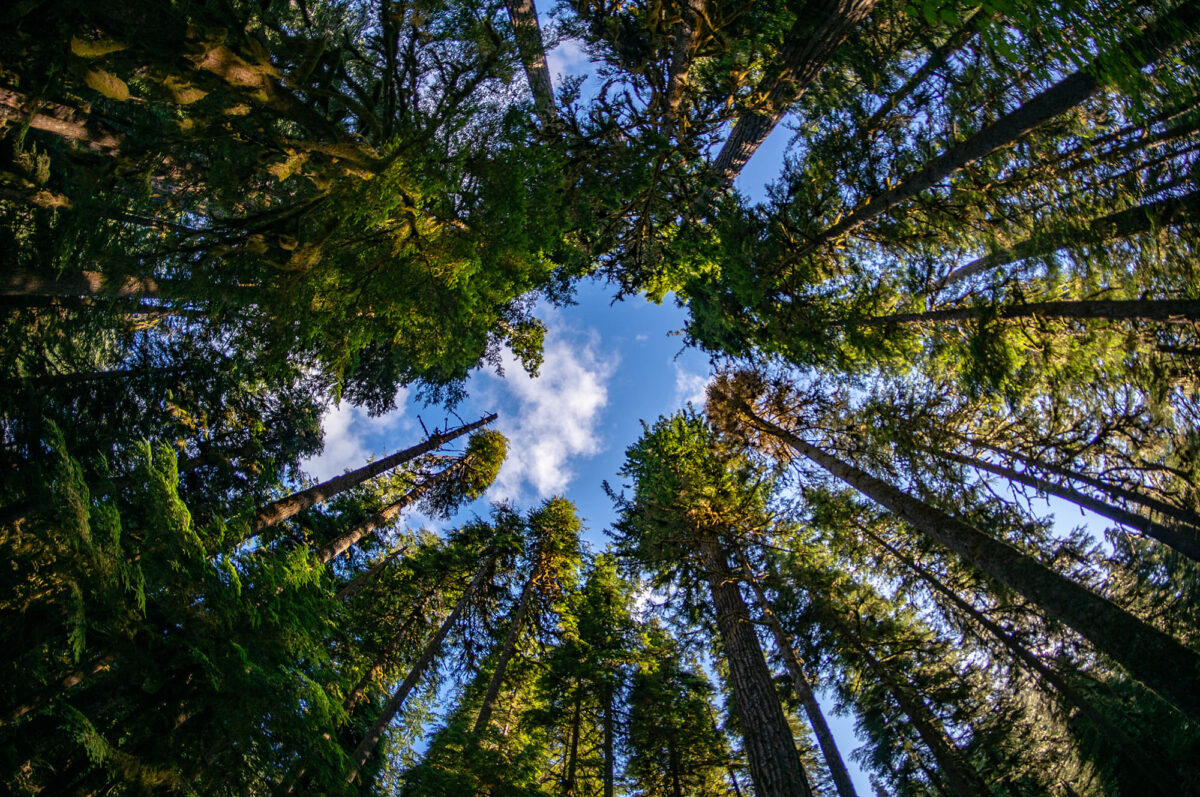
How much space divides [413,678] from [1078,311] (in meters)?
11.9

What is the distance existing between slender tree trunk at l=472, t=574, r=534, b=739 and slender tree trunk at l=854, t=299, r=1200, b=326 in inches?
388

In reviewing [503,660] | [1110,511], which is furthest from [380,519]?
[1110,511]

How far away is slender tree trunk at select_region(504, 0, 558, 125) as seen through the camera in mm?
5109

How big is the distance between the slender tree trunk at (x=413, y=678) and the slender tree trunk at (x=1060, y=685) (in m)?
9.05

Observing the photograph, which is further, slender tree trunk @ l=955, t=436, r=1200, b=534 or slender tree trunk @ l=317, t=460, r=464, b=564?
slender tree trunk @ l=317, t=460, r=464, b=564

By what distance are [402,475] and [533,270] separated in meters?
8.12

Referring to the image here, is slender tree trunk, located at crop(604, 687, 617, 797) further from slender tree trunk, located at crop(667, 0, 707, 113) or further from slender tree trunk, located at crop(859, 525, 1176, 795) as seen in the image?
slender tree trunk, located at crop(667, 0, 707, 113)

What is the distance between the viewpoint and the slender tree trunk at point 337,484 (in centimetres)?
616

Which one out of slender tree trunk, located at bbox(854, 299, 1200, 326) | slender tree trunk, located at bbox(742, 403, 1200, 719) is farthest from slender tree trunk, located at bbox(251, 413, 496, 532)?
slender tree trunk, located at bbox(854, 299, 1200, 326)

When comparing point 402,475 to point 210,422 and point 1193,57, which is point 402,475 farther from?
point 1193,57

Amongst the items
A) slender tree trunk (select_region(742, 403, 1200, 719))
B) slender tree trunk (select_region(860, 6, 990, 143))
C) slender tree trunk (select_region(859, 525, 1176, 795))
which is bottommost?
slender tree trunk (select_region(742, 403, 1200, 719))

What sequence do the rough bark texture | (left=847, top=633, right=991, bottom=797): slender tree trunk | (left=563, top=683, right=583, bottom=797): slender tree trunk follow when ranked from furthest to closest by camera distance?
(left=563, top=683, right=583, bottom=797): slender tree trunk → the rough bark texture → (left=847, top=633, right=991, bottom=797): slender tree trunk

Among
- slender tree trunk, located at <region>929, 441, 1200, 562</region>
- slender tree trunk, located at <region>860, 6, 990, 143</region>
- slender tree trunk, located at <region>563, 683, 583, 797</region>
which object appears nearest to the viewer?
slender tree trunk, located at <region>860, 6, 990, 143</region>

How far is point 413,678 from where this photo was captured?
28.8 ft
